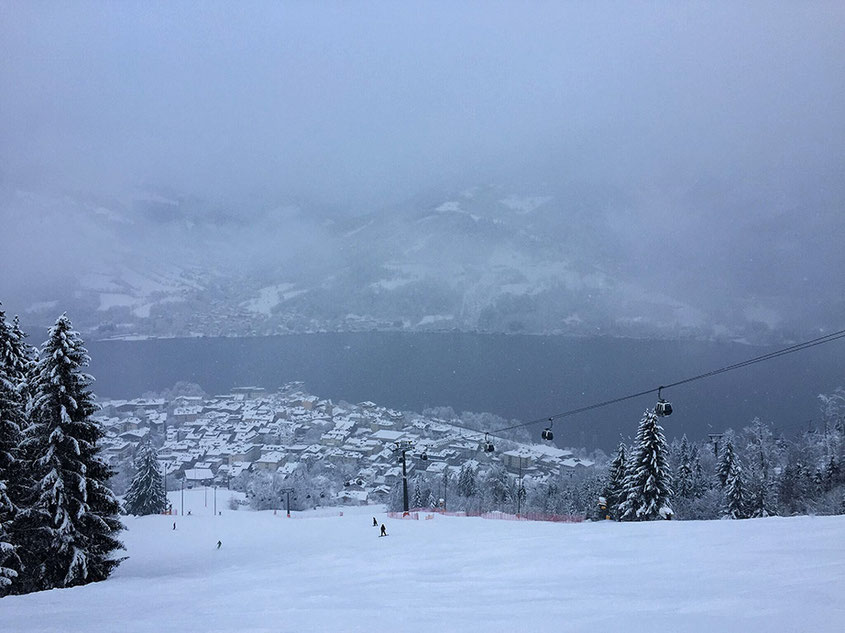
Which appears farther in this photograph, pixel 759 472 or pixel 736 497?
pixel 759 472

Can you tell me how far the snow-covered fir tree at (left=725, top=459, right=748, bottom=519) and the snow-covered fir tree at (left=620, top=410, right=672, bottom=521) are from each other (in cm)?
767

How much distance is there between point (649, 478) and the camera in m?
20.1

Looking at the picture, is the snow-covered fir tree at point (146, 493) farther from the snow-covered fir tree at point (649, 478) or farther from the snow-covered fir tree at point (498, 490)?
the snow-covered fir tree at point (649, 478)

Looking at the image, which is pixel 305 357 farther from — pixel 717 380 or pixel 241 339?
pixel 717 380

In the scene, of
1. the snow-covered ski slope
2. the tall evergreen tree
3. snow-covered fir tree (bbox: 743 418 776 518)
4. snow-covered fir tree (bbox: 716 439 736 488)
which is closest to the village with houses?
snow-covered fir tree (bbox: 743 418 776 518)

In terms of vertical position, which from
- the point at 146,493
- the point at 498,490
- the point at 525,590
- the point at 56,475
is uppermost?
Result: the point at 56,475

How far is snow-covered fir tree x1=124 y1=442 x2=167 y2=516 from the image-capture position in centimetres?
3173

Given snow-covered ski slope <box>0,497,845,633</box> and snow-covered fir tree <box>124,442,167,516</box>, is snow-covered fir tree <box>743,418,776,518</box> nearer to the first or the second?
snow-covered ski slope <box>0,497,845,633</box>

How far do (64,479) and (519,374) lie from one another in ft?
328

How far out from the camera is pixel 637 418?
7019cm

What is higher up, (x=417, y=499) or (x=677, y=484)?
(x=677, y=484)

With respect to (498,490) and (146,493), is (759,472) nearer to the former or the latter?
(498,490)

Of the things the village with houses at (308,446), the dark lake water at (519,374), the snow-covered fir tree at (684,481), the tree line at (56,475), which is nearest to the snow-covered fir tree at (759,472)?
the snow-covered fir tree at (684,481)

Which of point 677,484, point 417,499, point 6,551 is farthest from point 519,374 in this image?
point 6,551
